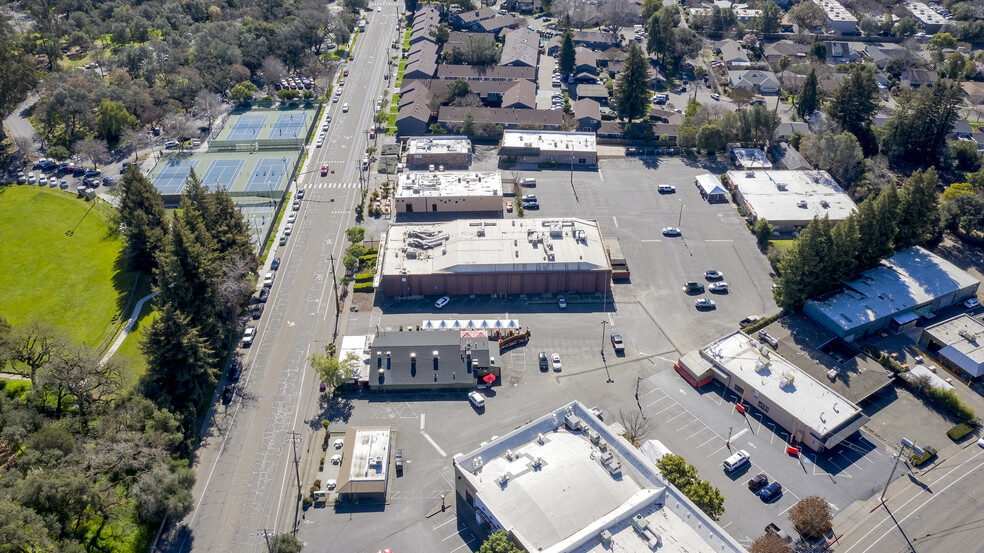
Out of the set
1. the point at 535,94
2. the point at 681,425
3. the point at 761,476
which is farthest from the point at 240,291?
the point at 535,94

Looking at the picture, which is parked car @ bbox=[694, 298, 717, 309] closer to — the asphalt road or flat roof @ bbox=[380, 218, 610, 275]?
flat roof @ bbox=[380, 218, 610, 275]

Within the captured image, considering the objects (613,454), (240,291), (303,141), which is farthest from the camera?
(303,141)

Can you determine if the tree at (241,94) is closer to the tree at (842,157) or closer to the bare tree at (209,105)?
the bare tree at (209,105)

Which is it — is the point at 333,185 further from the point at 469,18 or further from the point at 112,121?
the point at 469,18

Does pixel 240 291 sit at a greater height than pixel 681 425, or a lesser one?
greater

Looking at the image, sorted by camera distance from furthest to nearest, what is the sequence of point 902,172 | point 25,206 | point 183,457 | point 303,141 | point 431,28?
point 431,28
point 303,141
point 902,172
point 25,206
point 183,457

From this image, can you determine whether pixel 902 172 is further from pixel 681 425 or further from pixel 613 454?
pixel 613 454

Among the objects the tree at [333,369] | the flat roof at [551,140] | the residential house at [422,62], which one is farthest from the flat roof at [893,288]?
the residential house at [422,62]

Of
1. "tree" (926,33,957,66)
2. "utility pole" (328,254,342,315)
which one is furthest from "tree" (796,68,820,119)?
"utility pole" (328,254,342,315)
